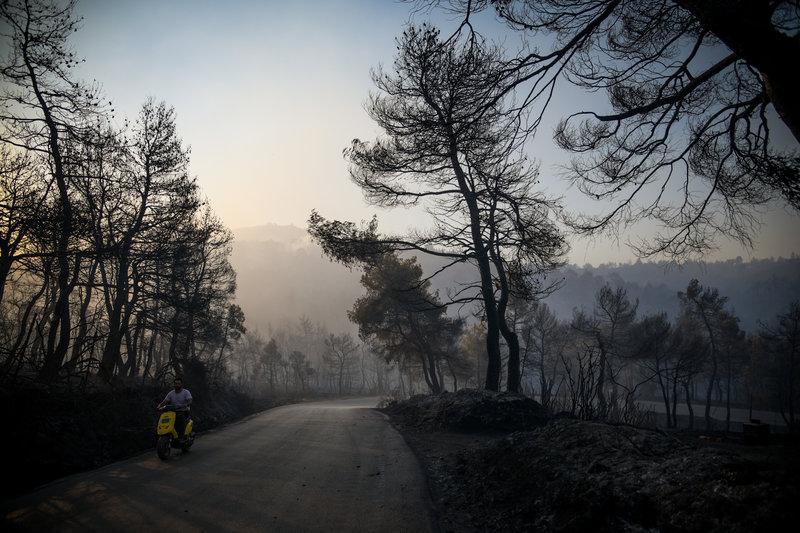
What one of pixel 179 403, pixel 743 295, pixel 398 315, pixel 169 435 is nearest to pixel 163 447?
pixel 169 435

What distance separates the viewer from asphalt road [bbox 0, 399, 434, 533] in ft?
13.2

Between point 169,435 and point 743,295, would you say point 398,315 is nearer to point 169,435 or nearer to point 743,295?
point 169,435

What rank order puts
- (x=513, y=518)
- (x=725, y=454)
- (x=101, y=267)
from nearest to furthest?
(x=725, y=454)
(x=513, y=518)
(x=101, y=267)

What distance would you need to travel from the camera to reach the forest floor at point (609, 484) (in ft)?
8.43

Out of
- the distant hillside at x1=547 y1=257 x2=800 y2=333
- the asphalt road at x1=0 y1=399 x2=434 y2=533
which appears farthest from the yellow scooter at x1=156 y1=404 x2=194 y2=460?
the distant hillside at x1=547 y1=257 x2=800 y2=333

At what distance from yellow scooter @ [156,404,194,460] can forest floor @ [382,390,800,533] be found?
205 inches

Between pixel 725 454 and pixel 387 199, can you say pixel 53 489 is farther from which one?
pixel 387 199

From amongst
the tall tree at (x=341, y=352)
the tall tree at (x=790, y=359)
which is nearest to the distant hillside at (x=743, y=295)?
the tall tree at (x=341, y=352)

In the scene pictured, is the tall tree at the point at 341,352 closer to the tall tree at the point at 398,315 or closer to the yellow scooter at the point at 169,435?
the tall tree at the point at 398,315

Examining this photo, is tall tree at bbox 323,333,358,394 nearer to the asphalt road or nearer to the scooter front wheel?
the scooter front wheel

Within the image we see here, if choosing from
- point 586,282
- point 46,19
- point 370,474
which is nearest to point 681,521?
point 370,474

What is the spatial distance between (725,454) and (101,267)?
2357cm

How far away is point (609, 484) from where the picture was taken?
359cm

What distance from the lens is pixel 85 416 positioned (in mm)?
8016
